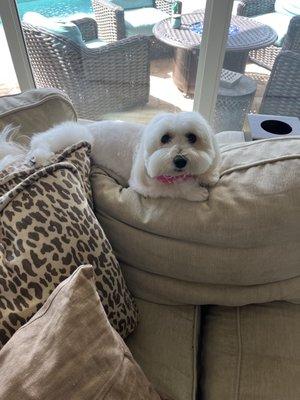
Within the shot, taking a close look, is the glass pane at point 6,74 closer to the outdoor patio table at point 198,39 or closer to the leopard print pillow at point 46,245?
the outdoor patio table at point 198,39

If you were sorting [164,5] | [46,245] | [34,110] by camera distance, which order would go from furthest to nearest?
[164,5] → [34,110] → [46,245]

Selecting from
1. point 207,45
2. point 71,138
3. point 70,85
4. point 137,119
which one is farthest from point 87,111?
point 71,138

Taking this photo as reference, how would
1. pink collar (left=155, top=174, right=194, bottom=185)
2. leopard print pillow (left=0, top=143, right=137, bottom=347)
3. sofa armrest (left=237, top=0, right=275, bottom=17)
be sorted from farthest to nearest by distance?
1. sofa armrest (left=237, top=0, right=275, bottom=17)
2. pink collar (left=155, top=174, right=194, bottom=185)
3. leopard print pillow (left=0, top=143, right=137, bottom=347)

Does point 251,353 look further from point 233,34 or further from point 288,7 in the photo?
point 288,7

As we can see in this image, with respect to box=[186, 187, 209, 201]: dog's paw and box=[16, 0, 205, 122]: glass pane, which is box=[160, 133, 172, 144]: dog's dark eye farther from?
box=[16, 0, 205, 122]: glass pane

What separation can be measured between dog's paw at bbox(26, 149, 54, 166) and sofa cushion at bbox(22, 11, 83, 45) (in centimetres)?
123

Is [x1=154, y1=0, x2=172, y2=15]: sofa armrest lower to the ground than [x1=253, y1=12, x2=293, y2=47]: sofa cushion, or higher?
higher

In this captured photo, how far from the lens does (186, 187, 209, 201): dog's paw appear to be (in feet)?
2.80

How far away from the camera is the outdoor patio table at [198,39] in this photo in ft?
5.52

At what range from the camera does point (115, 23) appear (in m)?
1.86

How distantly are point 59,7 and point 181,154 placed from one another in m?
1.49

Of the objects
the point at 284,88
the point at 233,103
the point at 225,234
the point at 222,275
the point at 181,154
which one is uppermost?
the point at 181,154

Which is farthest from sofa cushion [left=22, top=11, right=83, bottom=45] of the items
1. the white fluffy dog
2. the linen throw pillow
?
the linen throw pillow

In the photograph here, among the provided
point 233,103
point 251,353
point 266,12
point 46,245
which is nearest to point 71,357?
point 46,245
